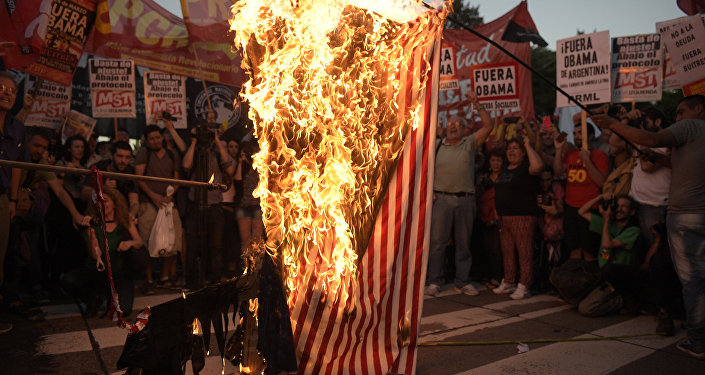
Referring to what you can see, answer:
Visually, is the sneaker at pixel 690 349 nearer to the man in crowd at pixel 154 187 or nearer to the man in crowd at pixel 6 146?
the man in crowd at pixel 154 187

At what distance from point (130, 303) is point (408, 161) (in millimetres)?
3890

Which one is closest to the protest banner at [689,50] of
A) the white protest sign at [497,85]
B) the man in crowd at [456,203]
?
the white protest sign at [497,85]

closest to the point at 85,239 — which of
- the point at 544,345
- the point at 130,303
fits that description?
the point at 130,303

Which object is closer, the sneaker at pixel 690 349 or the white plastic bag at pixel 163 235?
the sneaker at pixel 690 349

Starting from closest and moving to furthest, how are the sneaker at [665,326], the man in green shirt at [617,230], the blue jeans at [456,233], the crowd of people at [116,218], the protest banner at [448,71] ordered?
1. the sneaker at [665,326]
2. the crowd of people at [116,218]
3. the man in green shirt at [617,230]
4. the blue jeans at [456,233]
5. the protest banner at [448,71]

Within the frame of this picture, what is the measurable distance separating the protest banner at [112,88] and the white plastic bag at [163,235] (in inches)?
103

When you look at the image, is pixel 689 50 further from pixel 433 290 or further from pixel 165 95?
pixel 165 95

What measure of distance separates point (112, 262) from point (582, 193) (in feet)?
20.1

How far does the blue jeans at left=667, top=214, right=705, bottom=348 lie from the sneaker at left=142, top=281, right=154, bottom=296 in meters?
6.14

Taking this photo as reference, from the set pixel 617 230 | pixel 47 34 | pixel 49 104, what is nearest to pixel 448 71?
pixel 617 230

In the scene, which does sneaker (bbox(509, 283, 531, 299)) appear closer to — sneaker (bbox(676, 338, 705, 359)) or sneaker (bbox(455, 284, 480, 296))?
sneaker (bbox(455, 284, 480, 296))

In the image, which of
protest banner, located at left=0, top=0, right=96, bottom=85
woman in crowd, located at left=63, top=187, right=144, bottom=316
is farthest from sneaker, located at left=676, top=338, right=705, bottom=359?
protest banner, located at left=0, top=0, right=96, bottom=85

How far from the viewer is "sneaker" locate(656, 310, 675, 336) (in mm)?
5098

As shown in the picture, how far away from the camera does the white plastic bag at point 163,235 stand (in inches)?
267
